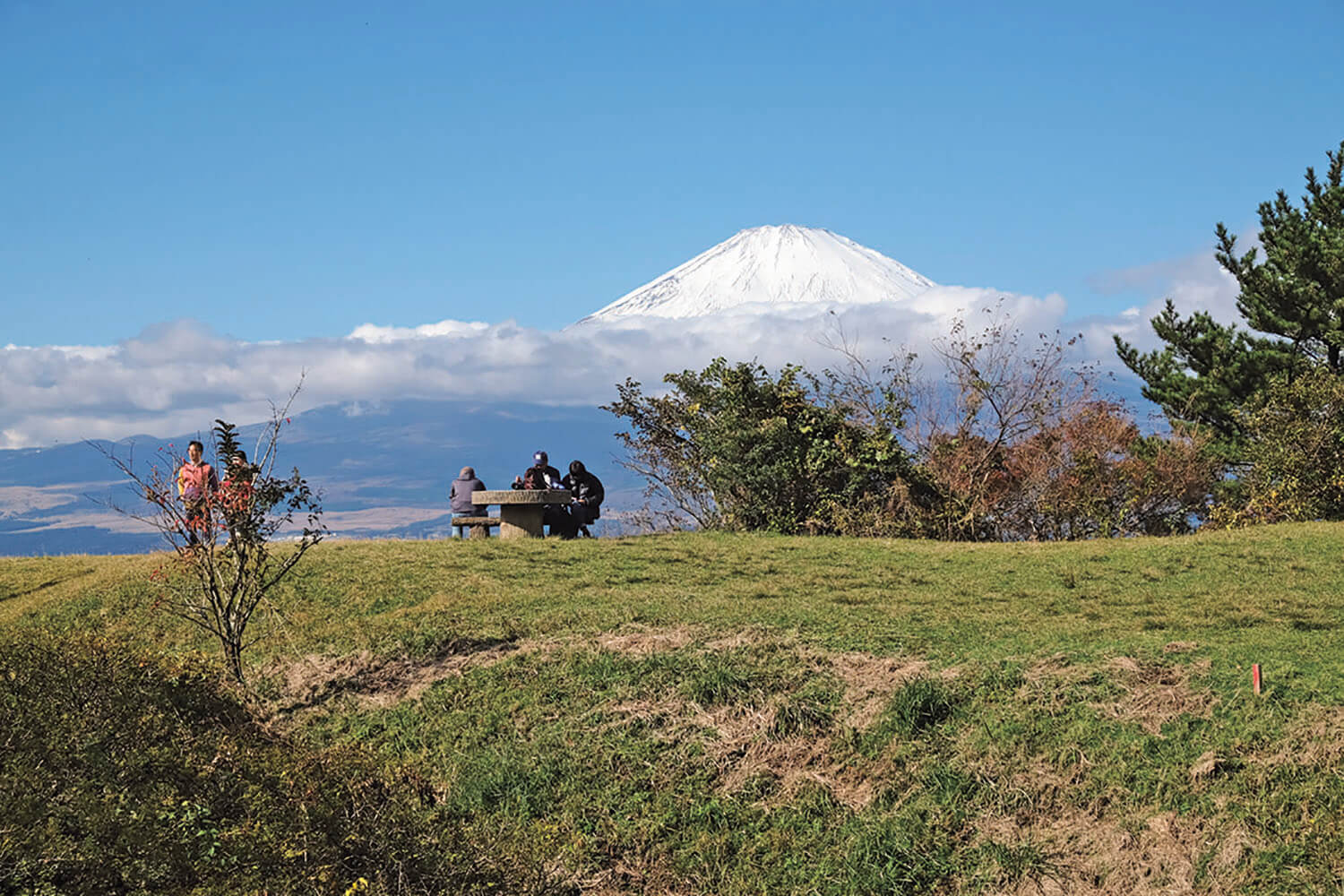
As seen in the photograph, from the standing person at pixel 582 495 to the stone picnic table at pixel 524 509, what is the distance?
101 cm

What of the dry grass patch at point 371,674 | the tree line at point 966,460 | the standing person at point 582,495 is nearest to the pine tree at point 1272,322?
the tree line at point 966,460

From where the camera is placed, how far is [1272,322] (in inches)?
1053

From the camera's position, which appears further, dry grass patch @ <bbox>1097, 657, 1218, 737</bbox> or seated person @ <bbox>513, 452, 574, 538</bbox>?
seated person @ <bbox>513, 452, 574, 538</bbox>

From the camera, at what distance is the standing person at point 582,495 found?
64.3 feet

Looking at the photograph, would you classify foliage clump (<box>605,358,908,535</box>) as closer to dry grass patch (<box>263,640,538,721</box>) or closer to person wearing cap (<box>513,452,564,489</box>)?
person wearing cap (<box>513,452,564,489</box>)

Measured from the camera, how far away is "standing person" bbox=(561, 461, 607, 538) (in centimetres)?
1961

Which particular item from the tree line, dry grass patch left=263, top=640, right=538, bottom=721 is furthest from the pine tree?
dry grass patch left=263, top=640, right=538, bottom=721

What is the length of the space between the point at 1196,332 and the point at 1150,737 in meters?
22.7

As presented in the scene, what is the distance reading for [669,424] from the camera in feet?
76.3

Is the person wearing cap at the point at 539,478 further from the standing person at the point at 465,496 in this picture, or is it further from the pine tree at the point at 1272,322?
the pine tree at the point at 1272,322

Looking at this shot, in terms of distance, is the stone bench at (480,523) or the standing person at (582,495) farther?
the standing person at (582,495)

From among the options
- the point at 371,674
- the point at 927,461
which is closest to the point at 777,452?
the point at 927,461

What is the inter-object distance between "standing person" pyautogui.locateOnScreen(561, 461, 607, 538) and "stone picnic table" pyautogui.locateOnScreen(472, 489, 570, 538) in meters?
1.01

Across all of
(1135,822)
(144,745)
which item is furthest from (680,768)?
(144,745)
